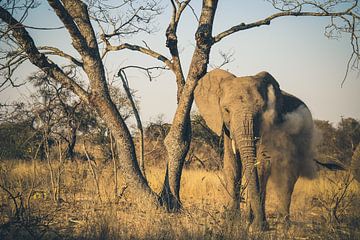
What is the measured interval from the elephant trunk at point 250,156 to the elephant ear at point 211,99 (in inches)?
34.8

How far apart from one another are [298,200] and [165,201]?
146 inches

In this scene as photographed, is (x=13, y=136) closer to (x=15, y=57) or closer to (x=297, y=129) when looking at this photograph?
(x=15, y=57)

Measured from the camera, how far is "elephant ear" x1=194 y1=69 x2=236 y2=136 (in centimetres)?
805

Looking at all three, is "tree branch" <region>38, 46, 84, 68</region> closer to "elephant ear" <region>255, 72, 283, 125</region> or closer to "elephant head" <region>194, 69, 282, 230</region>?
"elephant head" <region>194, 69, 282, 230</region>

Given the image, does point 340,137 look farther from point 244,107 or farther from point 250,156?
point 250,156

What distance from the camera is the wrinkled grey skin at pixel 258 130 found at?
22.5 feet

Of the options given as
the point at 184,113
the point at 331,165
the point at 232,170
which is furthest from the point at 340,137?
the point at 184,113

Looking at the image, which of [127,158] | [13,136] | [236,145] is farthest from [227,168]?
[13,136]

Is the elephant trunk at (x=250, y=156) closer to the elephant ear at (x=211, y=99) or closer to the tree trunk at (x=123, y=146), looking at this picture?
the elephant ear at (x=211, y=99)

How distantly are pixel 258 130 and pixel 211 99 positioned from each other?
1451 millimetres

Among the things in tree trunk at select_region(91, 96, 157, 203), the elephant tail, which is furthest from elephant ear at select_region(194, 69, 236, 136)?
the elephant tail

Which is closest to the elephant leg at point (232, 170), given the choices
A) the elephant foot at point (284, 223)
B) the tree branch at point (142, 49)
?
the elephant foot at point (284, 223)

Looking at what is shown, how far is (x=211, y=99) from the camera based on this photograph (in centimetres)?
823

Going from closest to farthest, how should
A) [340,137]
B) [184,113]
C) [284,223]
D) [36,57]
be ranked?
1. [284,223]
2. [36,57]
3. [184,113]
4. [340,137]
